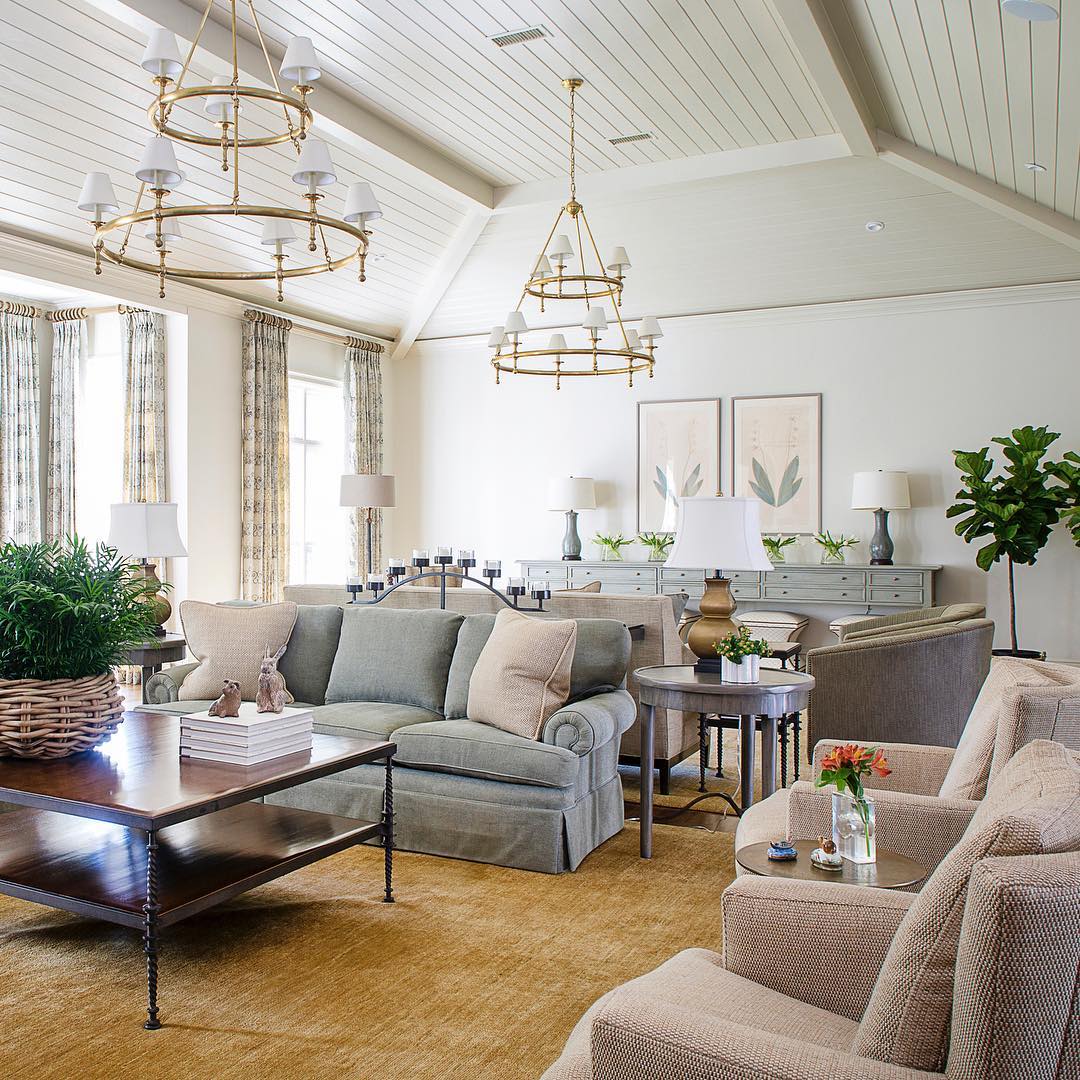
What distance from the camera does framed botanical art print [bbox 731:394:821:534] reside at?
798 centimetres

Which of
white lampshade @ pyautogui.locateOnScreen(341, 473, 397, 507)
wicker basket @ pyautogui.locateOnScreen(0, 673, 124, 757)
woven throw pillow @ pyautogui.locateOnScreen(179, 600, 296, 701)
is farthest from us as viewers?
white lampshade @ pyautogui.locateOnScreen(341, 473, 397, 507)

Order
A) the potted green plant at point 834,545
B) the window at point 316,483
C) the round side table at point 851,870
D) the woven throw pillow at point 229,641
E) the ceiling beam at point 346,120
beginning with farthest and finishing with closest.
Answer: the window at point 316,483 < the potted green plant at point 834,545 < the ceiling beam at point 346,120 < the woven throw pillow at point 229,641 < the round side table at point 851,870

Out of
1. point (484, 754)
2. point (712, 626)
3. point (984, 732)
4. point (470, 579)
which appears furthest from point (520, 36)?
point (984, 732)

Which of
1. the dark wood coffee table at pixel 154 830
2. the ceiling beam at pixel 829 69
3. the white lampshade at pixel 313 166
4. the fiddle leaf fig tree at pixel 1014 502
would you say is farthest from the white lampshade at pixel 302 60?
the fiddle leaf fig tree at pixel 1014 502

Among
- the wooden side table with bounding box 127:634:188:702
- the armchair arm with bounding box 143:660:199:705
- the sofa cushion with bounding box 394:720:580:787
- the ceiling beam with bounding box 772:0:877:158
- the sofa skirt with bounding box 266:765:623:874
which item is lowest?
the sofa skirt with bounding box 266:765:623:874

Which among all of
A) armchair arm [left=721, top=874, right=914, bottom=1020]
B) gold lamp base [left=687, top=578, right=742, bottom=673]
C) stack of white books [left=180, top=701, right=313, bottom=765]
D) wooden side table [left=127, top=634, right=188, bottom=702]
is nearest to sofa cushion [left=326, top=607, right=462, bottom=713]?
wooden side table [left=127, top=634, right=188, bottom=702]

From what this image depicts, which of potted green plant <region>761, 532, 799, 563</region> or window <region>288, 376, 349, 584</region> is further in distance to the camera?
window <region>288, 376, 349, 584</region>

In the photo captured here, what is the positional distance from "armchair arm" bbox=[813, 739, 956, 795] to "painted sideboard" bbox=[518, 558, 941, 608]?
160 inches

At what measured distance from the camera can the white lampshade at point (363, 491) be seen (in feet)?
24.5

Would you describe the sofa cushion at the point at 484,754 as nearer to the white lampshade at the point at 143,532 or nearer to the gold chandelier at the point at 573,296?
the white lampshade at the point at 143,532

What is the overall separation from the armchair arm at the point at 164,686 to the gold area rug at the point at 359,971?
4.24 ft

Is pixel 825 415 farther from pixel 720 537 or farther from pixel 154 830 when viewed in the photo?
pixel 154 830

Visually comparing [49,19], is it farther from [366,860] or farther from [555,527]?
[555,527]

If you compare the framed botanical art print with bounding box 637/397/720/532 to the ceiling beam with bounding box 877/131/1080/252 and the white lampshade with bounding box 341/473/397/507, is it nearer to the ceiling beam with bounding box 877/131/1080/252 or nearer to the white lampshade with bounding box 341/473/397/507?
the white lampshade with bounding box 341/473/397/507
